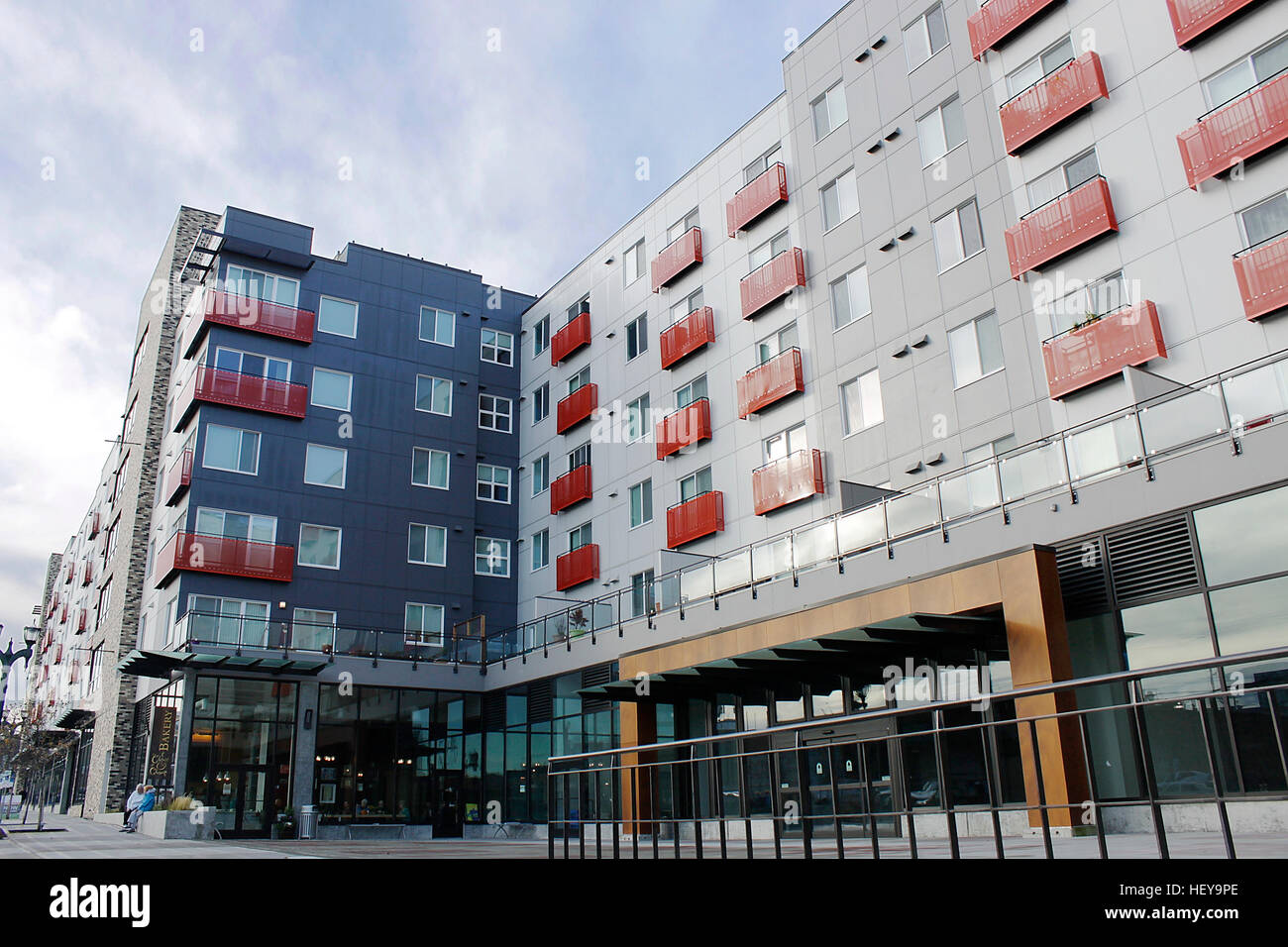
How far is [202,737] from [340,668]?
168 inches

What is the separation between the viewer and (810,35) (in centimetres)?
2866

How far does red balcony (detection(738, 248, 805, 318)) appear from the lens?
1065 inches

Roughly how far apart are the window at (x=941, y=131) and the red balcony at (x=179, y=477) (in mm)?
24149

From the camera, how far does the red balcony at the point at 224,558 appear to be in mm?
30641

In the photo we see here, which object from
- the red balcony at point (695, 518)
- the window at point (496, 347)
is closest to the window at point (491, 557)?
the window at point (496, 347)

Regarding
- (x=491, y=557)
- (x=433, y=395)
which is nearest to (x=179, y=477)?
(x=433, y=395)

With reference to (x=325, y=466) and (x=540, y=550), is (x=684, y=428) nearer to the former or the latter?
(x=540, y=550)

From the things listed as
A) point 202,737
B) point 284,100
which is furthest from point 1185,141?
point 202,737

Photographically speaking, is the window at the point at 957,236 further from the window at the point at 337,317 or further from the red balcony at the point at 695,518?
the window at the point at 337,317

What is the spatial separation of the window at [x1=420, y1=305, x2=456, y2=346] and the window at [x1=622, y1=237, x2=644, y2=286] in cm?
825

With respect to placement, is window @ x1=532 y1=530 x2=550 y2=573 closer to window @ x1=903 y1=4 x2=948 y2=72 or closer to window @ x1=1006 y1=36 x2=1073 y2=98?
window @ x1=903 y1=4 x2=948 y2=72

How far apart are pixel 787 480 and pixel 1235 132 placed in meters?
12.4

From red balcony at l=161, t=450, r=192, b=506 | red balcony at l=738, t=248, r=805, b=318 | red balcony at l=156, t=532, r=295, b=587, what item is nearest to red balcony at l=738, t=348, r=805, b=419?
red balcony at l=738, t=248, r=805, b=318

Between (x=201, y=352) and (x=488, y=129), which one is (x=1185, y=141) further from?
(x=201, y=352)
